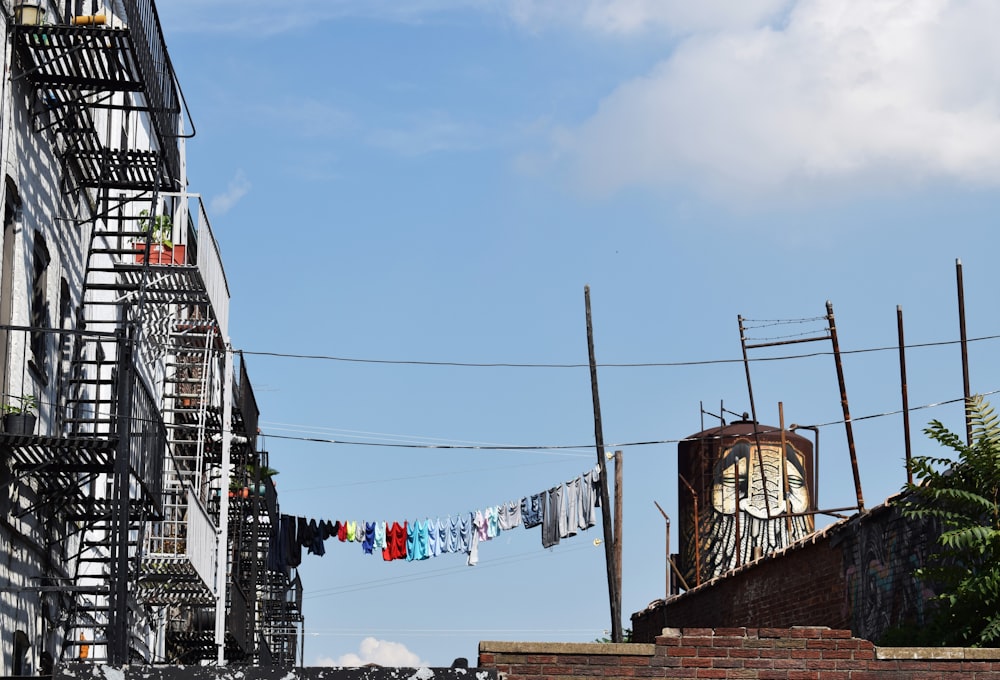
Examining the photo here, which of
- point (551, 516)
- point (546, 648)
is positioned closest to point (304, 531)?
point (551, 516)

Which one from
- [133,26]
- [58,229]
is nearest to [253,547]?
[58,229]

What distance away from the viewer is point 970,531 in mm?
14070

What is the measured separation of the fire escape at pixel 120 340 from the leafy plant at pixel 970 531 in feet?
25.9

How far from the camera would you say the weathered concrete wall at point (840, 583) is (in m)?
18.4

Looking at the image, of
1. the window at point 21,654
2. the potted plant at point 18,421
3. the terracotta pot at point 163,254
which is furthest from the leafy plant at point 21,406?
the terracotta pot at point 163,254

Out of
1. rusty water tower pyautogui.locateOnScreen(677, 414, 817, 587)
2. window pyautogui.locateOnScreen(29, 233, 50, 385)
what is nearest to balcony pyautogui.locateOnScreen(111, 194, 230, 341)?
Result: window pyautogui.locateOnScreen(29, 233, 50, 385)

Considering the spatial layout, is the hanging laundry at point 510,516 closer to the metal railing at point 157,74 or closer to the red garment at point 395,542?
the red garment at point 395,542

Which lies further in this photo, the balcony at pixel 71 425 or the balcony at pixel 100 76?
the balcony at pixel 100 76

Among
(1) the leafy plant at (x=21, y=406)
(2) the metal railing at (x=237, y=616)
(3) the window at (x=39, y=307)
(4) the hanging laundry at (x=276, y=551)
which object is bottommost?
(2) the metal railing at (x=237, y=616)

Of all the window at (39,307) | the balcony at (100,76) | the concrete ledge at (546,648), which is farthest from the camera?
the window at (39,307)

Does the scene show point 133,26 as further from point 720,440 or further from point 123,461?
point 720,440

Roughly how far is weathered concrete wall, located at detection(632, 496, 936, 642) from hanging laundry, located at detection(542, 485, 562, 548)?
389 centimetres

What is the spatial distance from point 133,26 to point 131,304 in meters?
4.37

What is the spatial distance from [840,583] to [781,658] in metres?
8.96
